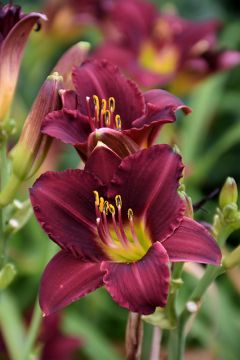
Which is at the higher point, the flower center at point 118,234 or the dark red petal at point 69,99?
the dark red petal at point 69,99

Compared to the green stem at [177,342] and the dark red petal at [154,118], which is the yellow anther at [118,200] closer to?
the dark red petal at [154,118]

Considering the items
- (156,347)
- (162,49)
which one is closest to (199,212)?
(162,49)

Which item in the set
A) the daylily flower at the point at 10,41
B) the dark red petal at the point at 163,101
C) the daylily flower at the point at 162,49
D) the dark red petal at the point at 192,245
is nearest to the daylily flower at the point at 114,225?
the dark red petal at the point at 192,245

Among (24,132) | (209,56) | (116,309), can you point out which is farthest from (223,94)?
(24,132)

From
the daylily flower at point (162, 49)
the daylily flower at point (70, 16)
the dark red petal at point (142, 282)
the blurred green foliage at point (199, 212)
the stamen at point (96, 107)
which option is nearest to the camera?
the dark red petal at point (142, 282)

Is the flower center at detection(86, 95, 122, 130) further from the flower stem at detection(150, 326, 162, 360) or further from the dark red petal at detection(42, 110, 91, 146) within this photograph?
the flower stem at detection(150, 326, 162, 360)

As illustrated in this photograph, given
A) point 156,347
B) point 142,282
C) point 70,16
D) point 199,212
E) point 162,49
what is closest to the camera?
point 142,282

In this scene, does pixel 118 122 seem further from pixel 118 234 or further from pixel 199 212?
pixel 199 212
